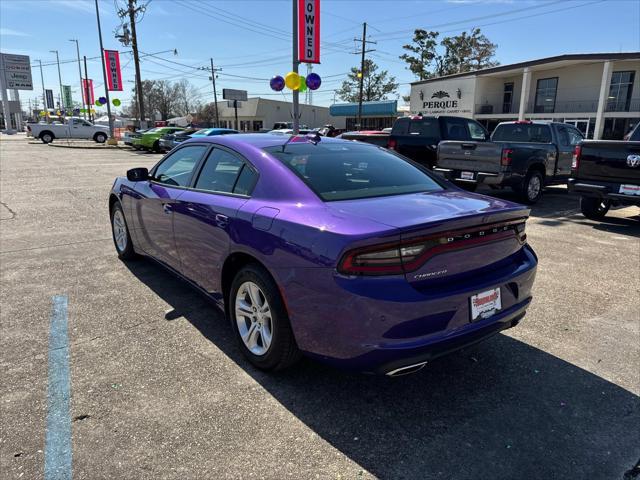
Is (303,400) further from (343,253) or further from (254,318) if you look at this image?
(343,253)

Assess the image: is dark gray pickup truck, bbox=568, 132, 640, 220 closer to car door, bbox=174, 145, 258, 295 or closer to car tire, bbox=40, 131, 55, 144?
car door, bbox=174, 145, 258, 295

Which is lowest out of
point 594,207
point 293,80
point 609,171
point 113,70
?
point 594,207

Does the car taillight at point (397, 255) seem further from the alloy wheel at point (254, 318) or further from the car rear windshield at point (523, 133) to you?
the car rear windshield at point (523, 133)

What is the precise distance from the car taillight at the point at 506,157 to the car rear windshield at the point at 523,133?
2358mm

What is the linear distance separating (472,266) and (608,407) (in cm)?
122

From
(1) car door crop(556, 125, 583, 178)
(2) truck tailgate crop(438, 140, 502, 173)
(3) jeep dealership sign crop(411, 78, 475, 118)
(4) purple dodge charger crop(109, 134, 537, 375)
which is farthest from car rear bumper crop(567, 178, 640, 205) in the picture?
(3) jeep dealership sign crop(411, 78, 475, 118)

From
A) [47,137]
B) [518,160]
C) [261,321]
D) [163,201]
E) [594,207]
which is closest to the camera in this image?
[261,321]

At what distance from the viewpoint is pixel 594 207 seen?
8.61m

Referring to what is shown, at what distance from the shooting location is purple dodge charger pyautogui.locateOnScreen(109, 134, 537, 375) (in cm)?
238

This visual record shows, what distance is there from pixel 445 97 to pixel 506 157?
35727mm

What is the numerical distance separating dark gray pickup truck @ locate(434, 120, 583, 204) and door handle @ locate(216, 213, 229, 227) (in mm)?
7346

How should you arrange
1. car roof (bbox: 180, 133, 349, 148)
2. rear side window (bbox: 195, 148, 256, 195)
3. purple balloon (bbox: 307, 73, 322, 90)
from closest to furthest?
rear side window (bbox: 195, 148, 256, 195)
car roof (bbox: 180, 133, 349, 148)
purple balloon (bbox: 307, 73, 322, 90)

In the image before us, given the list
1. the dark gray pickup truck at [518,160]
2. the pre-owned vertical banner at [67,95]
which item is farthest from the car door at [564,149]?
the pre-owned vertical banner at [67,95]

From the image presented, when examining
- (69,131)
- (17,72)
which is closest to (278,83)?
(69,131)
